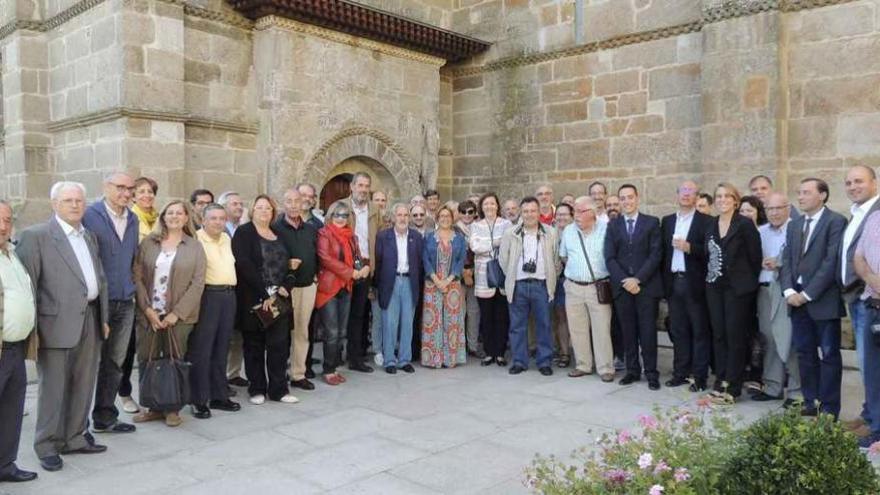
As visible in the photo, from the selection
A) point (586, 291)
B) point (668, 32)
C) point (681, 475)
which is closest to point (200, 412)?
point (586, 291)

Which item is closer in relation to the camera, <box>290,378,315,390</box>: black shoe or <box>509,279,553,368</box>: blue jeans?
<box>290,378,315,390</box>: black shoe

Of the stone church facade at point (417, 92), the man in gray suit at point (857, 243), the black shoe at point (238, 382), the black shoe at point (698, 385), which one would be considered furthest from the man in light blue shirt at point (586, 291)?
the black shoe at point (238, 382)

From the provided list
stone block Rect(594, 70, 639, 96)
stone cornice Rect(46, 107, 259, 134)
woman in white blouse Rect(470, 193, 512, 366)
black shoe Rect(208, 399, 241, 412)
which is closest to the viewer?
black shoe Rect(208, 399, 241, 412)

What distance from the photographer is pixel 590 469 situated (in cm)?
303

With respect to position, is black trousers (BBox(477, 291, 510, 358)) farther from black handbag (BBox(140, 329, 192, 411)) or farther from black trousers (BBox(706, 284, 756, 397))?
black handbag (BBox(140, 329, 192, 411))

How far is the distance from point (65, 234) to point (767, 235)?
224 inches

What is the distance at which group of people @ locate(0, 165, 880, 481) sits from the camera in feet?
14.9

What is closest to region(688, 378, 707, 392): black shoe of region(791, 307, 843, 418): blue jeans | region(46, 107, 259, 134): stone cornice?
region(791, 307, 843, 418): blue jeans

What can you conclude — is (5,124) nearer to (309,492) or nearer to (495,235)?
(495,235)

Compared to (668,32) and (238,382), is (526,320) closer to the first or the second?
(238,382)

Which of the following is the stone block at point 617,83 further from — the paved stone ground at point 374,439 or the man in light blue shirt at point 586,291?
the paved stone ground at point 374,439

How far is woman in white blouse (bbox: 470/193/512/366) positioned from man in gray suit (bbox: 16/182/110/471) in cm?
395

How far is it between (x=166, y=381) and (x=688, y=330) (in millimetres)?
4621

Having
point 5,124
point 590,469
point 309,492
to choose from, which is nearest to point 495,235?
point 309,492
